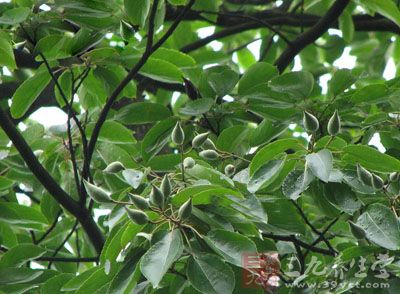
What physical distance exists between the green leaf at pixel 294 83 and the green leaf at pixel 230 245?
0.61 meters

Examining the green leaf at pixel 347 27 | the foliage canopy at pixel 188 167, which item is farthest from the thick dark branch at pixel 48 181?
the green leaf at pixel 347 27

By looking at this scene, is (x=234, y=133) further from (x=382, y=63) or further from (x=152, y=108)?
(x=382, y=63)

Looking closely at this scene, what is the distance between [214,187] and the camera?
192 cm

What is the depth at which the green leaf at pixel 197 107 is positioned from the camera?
8.32 feet

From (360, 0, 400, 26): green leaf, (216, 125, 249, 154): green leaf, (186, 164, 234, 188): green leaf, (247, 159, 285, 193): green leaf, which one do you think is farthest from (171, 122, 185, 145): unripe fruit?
(360, 0, 400, 26): green leaf

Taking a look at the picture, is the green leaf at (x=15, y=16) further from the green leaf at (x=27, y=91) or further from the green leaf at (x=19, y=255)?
the green leaf at (x=19, y=255)

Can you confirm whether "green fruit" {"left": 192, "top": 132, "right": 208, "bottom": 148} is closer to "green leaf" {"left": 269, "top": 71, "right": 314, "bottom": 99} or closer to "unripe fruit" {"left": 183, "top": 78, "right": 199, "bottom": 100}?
"green leaf" {"left": 269, "top": 71, "right": 314, "bottom": 99}

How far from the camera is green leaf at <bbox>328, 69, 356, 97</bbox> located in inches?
98.4

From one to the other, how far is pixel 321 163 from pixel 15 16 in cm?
87

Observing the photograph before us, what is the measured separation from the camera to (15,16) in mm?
2252

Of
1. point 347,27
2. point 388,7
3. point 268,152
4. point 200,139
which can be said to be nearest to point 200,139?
point 200,139

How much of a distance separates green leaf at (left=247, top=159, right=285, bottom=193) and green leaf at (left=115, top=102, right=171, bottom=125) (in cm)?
62

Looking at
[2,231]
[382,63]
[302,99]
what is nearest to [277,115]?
[302,99]

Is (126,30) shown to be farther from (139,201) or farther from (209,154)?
(139,201)
